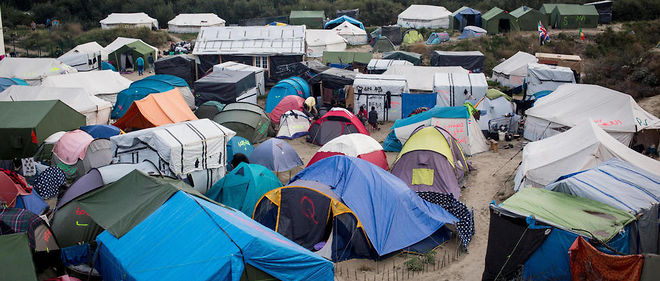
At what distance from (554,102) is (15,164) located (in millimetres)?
15827

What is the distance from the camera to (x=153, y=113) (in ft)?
56.5

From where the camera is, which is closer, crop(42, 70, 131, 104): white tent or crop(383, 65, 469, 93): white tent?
crop(42, 70, 131, 104): white tent

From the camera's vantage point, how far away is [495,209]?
8578mm

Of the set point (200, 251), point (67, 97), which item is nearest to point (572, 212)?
point (200, 251)

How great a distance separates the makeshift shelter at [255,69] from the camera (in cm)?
2381

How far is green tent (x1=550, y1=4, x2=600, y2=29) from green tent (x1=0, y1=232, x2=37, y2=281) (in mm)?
36803

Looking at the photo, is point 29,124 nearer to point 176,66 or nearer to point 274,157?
point 274,157

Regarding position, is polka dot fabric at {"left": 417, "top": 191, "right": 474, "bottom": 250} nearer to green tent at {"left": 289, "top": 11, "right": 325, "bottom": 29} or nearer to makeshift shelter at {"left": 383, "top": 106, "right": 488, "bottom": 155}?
makeshift shelter at {"left": 383, "top": 106, "right": 488, "bottom": 155}

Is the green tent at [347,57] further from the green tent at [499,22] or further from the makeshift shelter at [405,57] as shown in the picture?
the green tent at [499,22]

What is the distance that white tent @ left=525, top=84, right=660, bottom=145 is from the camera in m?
15.2

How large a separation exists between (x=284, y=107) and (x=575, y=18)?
25832mm

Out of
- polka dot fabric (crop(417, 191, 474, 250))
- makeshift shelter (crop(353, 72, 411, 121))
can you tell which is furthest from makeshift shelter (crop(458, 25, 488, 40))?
polka dot fabric (crop(417, 191, 474, 250))

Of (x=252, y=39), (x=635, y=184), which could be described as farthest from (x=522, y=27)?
(x=635, y=184)

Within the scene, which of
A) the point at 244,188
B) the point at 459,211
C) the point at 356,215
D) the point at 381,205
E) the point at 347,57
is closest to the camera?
the point at 356,215
